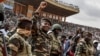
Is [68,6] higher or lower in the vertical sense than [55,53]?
lower

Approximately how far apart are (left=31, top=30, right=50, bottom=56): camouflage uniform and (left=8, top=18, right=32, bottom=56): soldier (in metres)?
0.78

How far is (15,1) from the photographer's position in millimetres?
34312

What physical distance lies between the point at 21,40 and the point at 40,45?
3.43ft

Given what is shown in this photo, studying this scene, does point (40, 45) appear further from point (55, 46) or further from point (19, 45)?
point (19, 45)

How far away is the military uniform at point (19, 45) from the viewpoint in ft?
17.3

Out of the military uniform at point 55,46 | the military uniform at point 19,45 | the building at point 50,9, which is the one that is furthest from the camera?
the building at point 50,9

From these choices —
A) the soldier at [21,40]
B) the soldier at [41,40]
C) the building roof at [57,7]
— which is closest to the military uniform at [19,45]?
the soldier at [21,40]

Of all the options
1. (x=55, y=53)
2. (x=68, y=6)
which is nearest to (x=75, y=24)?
(x=68, y=6)

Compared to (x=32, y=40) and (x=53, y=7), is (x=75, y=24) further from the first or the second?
(x=32, y=40)

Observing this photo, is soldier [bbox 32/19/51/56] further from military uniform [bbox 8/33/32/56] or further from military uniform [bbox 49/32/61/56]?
Answer: military uniform [bbox 8/33/32/56]

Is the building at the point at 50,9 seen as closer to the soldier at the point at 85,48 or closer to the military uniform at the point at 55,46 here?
the soldier at the point at 85,48

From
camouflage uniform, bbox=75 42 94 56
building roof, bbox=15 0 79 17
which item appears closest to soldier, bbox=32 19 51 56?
camouflage uniform, bbox=75 42 94 56

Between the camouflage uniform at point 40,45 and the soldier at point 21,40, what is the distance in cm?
78

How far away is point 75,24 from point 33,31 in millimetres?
33405
